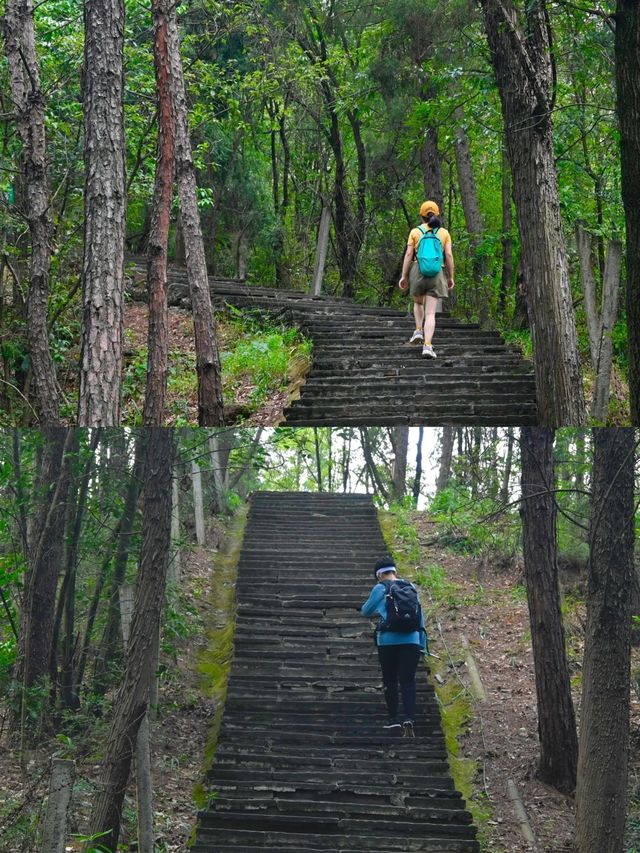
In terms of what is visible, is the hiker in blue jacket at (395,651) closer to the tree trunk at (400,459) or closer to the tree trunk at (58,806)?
the tree trunk at (400,459)

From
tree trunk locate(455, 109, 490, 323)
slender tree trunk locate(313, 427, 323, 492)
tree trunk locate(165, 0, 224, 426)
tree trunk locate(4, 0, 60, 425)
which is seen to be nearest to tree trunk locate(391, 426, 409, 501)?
slender tree trunk locate(313, 427, 323, 492)

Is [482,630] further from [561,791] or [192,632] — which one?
[192,632]

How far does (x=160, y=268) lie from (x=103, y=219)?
1.06 meters

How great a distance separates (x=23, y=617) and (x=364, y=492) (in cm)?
306

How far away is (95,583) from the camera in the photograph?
16.7 ft

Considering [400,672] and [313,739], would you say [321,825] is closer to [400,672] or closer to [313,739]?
[313,739]

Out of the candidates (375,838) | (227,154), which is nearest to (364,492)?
(375,838)

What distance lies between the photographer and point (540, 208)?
19.3 feet

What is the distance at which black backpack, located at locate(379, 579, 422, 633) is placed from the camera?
5.53 m

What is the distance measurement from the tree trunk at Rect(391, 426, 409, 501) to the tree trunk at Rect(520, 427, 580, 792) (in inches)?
28.3

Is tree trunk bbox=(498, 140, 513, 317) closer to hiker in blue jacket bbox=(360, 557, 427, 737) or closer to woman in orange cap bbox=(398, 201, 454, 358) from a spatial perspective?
woman in orange cap bbox=(398, 201, 454, 358)

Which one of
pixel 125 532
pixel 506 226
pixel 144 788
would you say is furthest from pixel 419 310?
pixel 506 226

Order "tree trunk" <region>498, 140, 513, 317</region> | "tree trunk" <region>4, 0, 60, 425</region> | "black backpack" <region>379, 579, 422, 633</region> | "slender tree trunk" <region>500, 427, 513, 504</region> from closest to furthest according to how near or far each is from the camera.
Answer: "slender tree trunk" <region>500, 427, 513, 504</region> → "black backpack" <region>379, 579, 422, 633</region> → "tree trunk" <region>4, 0, 60, 425</region> → "tree trunk" <region>498, 140, 513, 317</region>

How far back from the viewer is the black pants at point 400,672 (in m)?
5.38
